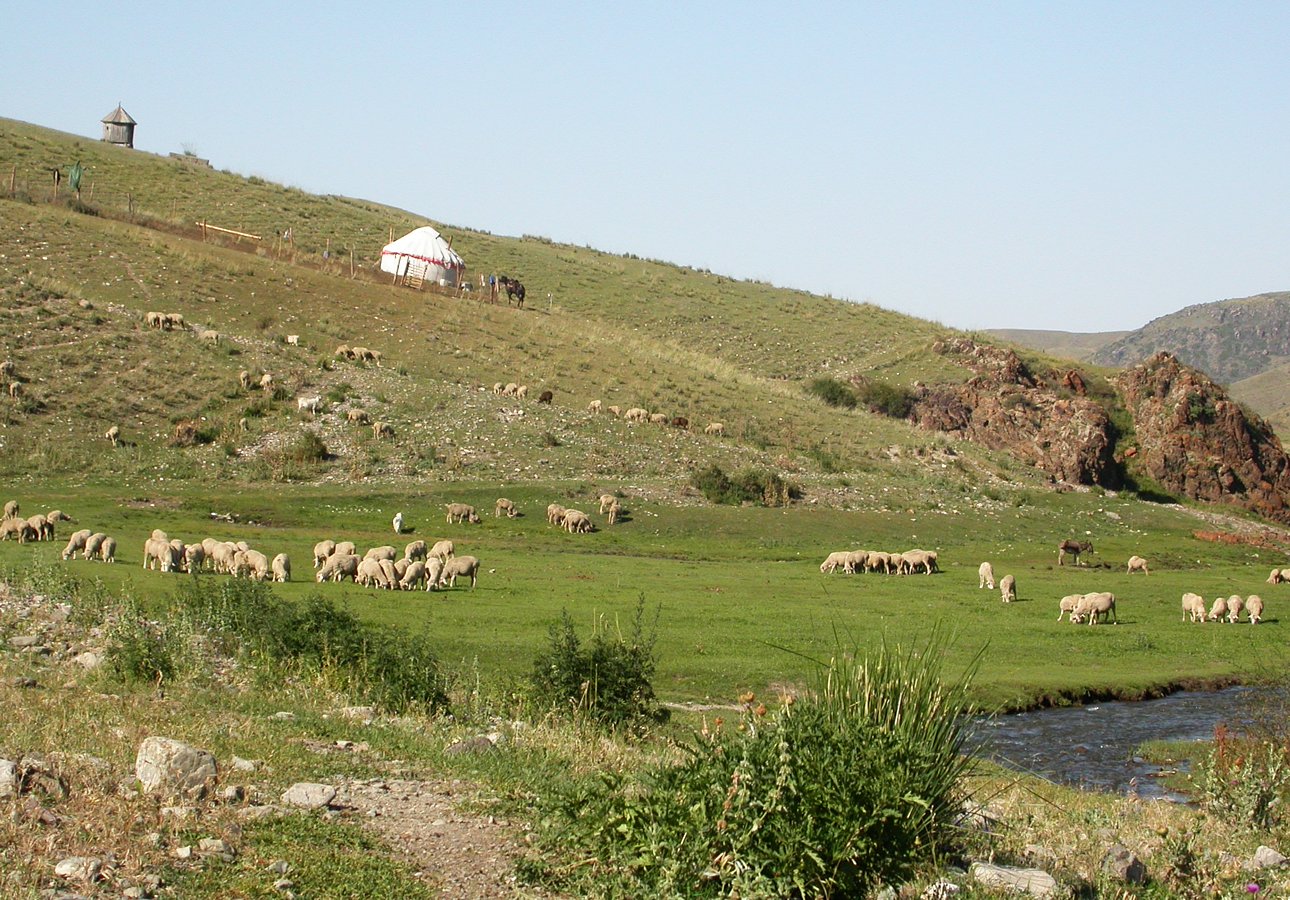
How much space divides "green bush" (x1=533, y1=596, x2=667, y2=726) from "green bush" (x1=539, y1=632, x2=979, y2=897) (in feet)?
20.9

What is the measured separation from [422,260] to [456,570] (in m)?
58.4

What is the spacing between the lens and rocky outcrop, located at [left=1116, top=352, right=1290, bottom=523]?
6756 centimetres

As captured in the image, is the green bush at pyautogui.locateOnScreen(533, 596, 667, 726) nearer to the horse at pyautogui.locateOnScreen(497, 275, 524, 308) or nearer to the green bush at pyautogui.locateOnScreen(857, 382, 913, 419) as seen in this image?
the green bush at pyautogui.locateOnScreen(857, 382, 913, 419)

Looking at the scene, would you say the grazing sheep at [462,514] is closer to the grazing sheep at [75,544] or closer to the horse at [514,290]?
the grazing sheep at [75,544]

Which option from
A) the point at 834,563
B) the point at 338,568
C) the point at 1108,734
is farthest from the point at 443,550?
the point at 1108,734

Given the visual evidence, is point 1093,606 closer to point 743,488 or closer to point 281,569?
point 743,488

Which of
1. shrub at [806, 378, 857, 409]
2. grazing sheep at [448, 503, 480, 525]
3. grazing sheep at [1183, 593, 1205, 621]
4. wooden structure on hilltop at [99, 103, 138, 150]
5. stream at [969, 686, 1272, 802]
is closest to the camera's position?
stream at [969, 686, 1272, 802]

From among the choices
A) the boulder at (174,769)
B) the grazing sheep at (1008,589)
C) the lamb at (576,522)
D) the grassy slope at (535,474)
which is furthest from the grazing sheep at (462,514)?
the boulder at (174,769)

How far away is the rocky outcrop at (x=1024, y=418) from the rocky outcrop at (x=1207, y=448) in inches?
98.0

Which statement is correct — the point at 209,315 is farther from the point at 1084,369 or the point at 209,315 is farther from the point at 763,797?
the point at 763,797

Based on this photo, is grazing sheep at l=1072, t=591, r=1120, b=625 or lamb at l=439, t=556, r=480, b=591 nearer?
lamb at l=439, t=556, r=480, b=591

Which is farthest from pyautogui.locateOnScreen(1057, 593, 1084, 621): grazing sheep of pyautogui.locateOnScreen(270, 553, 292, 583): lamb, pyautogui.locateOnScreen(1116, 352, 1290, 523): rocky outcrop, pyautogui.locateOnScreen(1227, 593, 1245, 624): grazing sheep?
pyautogui.locateOnScreen(1116, 352, 1290, 523): rocky outcrop

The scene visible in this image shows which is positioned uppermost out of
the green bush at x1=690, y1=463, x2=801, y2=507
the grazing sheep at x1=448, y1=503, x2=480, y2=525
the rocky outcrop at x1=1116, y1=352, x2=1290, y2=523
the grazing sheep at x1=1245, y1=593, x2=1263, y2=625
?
the rocky outcrop at x1=1116, y1=352, x2=1290, y2=523

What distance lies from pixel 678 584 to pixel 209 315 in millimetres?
35767
